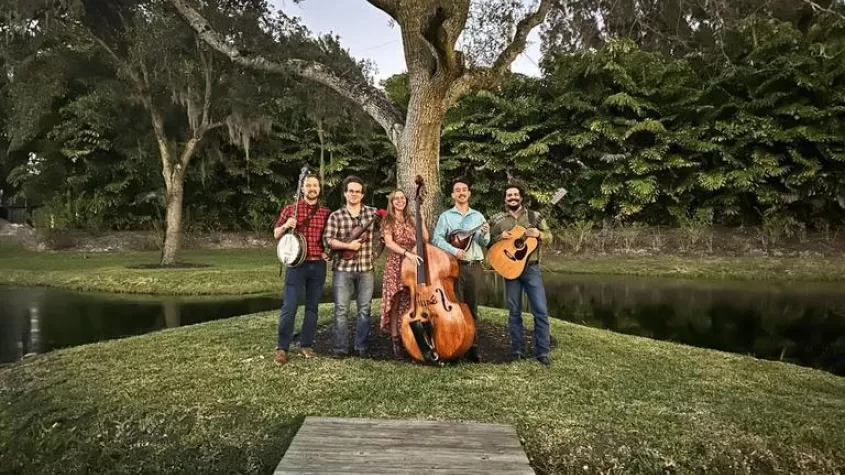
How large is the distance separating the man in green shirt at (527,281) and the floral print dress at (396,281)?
31.1 inches

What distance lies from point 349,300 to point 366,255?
46 cm

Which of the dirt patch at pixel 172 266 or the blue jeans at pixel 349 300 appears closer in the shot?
the blue jeans at pixel 349 300

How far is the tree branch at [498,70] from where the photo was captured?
245 inches

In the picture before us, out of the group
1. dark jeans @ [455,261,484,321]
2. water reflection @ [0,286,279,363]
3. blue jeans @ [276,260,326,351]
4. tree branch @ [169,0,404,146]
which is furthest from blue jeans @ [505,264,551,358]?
water reflection @ [0,286,279,363]

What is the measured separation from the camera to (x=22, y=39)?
13.2 metres

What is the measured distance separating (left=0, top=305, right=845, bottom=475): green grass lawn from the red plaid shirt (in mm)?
1002

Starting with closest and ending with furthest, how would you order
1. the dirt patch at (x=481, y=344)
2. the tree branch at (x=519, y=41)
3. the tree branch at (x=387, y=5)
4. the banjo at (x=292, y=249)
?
1. the banjo at (x=292, y=249)
2. the dirt patch at (x=481, y=344)
3. the tree branch at (x=387, y=5)
4. the tree branch at (x=519, y=41)

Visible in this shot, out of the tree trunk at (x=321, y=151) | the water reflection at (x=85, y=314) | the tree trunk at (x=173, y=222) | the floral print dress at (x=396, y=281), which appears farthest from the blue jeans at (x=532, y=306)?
the tree trunk at (x=321, y=151)

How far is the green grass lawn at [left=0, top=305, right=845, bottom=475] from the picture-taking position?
3.80 meters

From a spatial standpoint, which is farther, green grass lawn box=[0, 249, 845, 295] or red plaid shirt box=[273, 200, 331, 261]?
green grass lawn box=[0, 249, 845, 295]

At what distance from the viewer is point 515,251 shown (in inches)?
206

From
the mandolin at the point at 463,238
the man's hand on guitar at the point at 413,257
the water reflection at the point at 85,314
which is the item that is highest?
the mandolin at the point at 463,238

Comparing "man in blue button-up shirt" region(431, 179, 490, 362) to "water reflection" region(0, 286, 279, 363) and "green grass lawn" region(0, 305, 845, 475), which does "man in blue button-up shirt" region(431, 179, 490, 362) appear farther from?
"water reflection" region(0, 286, 279, 363)

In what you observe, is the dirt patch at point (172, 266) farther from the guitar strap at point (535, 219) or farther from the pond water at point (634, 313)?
the guitar strap at point (535, 219)
